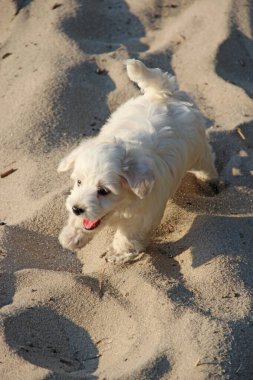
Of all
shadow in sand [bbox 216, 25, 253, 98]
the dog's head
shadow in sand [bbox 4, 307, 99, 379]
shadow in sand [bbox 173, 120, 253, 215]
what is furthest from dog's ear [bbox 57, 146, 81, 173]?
shadow in sand [bbox 216, 25, 253, 98]

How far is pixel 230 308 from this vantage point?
4578mm

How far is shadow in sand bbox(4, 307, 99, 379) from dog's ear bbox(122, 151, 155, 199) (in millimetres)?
1013

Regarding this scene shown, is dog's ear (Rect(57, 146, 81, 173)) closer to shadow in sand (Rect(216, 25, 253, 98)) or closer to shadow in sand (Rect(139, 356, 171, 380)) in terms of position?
shadow in sand (Rect(139, 356, 171, 380))

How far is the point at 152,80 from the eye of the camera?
17.7 feet

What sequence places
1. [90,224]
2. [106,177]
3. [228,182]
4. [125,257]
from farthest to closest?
[228,182]
[125,257]
[90,224]
[106,177]

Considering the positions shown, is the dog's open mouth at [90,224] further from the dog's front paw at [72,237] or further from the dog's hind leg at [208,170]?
the dog's hind leg at [208,170]

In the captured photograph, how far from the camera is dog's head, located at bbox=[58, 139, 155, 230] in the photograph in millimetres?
4559

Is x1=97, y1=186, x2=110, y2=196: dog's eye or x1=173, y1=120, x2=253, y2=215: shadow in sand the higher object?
x1=97, y1=186, x2=110, y2=196: dog's eye

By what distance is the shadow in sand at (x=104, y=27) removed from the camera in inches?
301

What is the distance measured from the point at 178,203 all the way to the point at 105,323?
4.79ft

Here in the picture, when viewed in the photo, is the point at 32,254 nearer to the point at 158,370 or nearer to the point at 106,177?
the point at 106,177

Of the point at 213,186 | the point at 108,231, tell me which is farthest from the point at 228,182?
the point at 108,231

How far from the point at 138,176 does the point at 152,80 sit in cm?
111

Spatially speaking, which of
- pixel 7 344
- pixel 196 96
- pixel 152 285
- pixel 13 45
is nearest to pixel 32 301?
pixel 7 344
